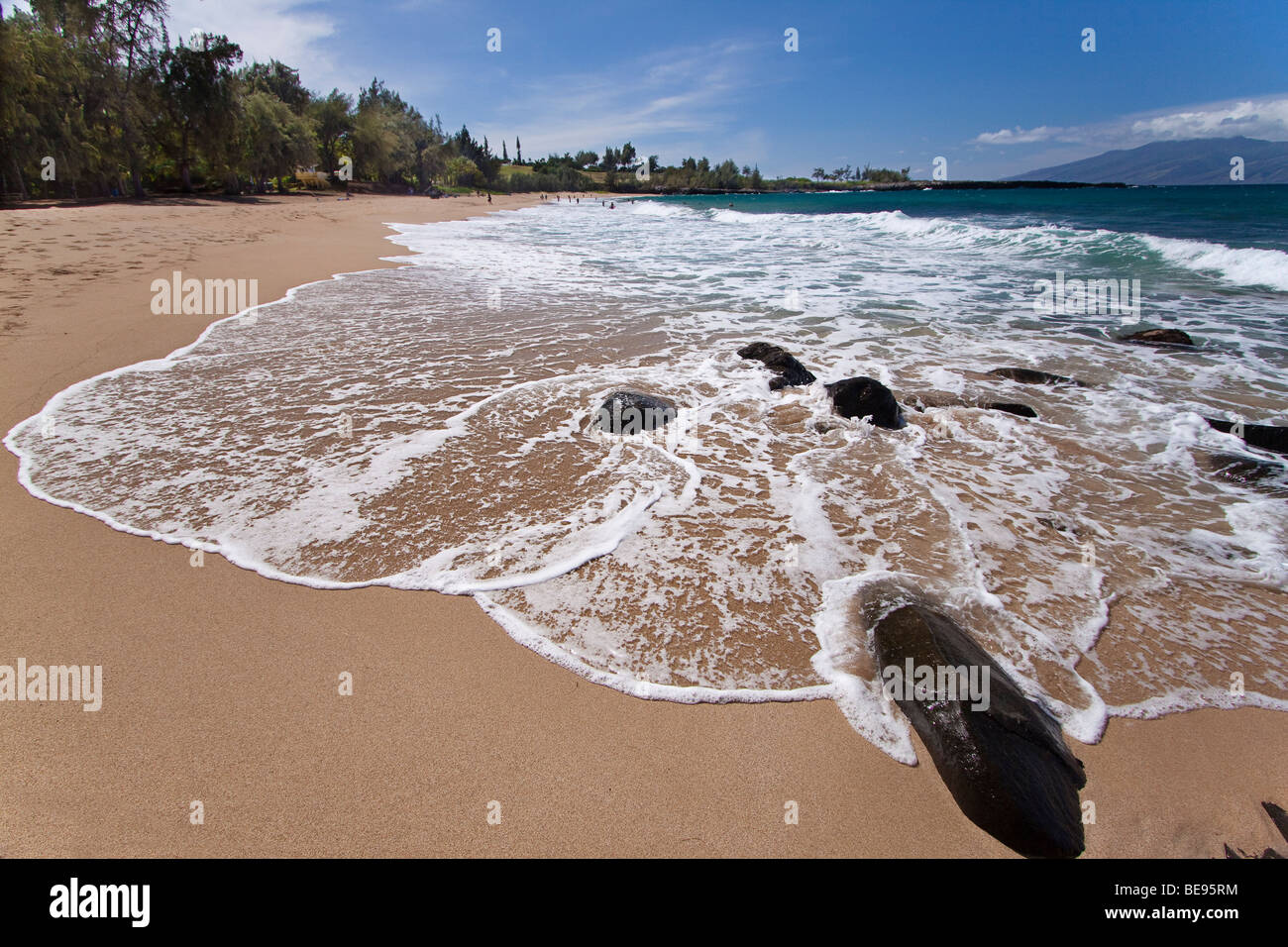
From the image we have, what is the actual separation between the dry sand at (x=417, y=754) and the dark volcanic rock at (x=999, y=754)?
0.27ft

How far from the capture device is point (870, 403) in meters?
5.79

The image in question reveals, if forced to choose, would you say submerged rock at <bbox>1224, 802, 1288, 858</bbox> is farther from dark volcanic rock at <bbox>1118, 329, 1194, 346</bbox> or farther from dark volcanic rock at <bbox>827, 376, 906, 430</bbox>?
dark volcanic rock at <bbox>1118, 329, 1194, 346</bbox>

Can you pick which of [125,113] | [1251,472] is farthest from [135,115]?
[1251,472]

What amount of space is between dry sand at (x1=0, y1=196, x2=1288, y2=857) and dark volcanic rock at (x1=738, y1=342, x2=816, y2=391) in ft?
15.6

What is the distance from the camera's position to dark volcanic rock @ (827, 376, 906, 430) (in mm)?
5727

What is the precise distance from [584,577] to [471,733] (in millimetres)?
1155

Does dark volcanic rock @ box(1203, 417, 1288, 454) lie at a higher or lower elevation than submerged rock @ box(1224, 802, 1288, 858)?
higher

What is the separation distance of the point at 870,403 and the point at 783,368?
144 cm

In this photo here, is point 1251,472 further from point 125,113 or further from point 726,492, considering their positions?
point 125,113

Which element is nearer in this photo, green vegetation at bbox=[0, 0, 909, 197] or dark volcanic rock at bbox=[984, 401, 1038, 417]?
dark volcanic rock at bbox=[984, 401, 1038, 417]

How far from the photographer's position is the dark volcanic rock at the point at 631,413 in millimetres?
5410

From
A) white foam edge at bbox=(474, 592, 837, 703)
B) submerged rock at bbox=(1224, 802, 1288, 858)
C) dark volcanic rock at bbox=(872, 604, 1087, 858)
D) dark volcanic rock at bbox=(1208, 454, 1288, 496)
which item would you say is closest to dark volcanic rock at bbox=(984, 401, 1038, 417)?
dark volcanic rock at bbox=(1208, 454, 1288, 496)
